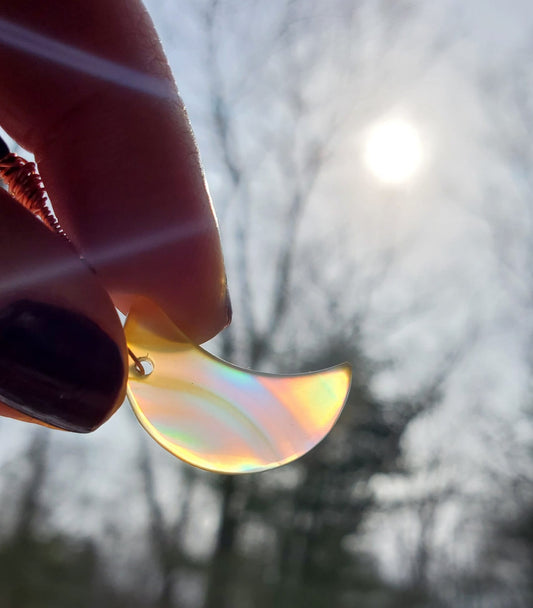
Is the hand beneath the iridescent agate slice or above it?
above

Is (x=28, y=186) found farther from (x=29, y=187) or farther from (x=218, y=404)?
(x=218, y=404)

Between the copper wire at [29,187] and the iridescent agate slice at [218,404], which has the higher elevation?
the copper wire at [29,187]

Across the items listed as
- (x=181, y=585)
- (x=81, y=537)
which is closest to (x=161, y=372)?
(x=81, y=537)

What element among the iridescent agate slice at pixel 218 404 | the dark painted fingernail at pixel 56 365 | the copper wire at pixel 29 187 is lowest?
the iridescent agate slice at pixel 218 404

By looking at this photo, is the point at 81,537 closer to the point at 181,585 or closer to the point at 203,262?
the point at 181,585

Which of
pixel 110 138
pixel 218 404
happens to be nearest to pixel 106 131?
pixel 110 138
